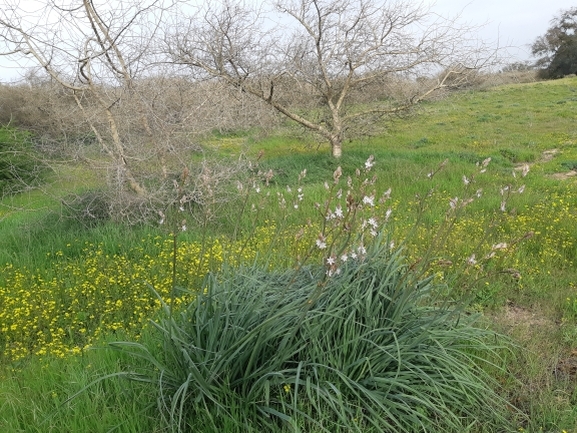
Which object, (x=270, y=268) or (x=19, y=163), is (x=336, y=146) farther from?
(x=270, y=268)

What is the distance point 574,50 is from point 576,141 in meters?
34.8

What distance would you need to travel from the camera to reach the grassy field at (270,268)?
261cm

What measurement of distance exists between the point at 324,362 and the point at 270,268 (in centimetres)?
161

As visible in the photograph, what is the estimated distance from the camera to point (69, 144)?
654cm

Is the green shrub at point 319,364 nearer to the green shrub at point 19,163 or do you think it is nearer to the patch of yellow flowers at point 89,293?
the patch of yellow flowers at point 89,293

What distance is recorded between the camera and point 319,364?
7.52ft

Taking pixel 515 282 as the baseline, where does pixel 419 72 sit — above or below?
above

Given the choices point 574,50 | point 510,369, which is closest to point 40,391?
point 510,369

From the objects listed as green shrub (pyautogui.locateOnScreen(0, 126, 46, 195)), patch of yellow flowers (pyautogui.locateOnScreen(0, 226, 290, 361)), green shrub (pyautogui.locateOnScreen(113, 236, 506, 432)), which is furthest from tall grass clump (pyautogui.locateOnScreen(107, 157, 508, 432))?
green shrub (pyautogui.locateOnScreen(0, 126, 46, 195))

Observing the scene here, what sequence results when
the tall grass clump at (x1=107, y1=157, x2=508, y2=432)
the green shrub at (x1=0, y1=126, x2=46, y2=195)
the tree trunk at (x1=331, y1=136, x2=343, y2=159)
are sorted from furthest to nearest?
the tree trunk at (x1=331, y1=136, x2=343, y2=159)
the green shrub at (x1=0, y1=126, x2=46, y2=195)
the tall grass clump at (x1=107, y1=157, x2=508, y2=432)

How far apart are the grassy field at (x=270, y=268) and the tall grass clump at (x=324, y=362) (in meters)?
0.10

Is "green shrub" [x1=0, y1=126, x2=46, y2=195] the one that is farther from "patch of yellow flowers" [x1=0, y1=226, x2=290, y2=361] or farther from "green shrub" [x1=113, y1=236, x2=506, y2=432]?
"green shrub" [x1=113, y1=236, x2=506, y2=432]

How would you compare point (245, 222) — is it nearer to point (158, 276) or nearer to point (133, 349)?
point (158, 276)

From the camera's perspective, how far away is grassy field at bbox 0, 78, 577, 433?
103 inches
